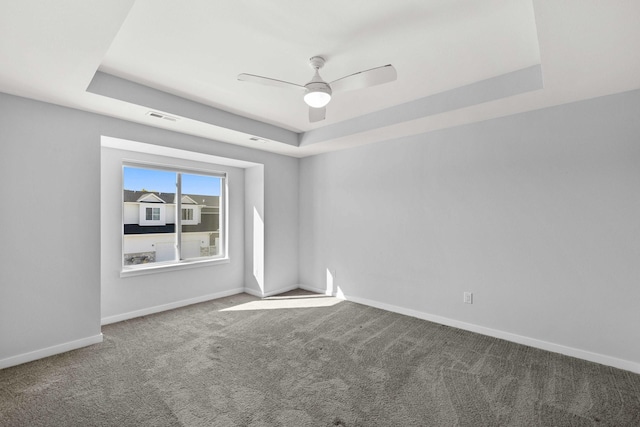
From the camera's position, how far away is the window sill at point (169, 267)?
148 inches

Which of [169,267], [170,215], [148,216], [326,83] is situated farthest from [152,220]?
[326,83]

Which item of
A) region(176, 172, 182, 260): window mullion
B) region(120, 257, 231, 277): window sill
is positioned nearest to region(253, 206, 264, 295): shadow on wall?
region(120, 257, 231, 277): window sill

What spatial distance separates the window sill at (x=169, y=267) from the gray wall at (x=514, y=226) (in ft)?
6.80

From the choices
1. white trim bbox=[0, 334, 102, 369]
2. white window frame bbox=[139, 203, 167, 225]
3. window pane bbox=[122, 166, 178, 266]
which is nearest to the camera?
white trim bbox=[0, 334, 102, 369]

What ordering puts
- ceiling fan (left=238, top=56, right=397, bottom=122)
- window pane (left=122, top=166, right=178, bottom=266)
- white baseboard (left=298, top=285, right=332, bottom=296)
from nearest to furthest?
1. ceiling fan (left=238, top=56, right=397, bottom=122)
2. window pane (left=122, top=166, right=178, bottom=266)
3. white baseboard (left=298, top=285, right=332, bottom=296)

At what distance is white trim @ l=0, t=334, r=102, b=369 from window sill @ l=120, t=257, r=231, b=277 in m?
0.90

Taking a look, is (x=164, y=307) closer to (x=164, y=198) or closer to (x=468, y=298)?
(x=164, y=198)

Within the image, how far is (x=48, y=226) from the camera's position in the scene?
8.96ft

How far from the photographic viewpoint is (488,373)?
247cm

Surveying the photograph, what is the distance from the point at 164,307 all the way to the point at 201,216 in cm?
141

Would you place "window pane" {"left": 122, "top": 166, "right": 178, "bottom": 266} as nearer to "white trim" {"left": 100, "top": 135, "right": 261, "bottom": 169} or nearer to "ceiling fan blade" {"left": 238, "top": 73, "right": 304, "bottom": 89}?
"white trim" {"left": 100, "top": 135, "right": 261, "bottom": 169}

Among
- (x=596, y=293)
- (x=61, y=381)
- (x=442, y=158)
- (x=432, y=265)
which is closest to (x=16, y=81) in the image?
(x=61, y=381)

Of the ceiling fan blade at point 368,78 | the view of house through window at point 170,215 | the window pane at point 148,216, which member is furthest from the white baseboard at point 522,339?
the window pane at point 148,216

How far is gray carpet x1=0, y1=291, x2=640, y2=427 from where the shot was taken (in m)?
1.94
